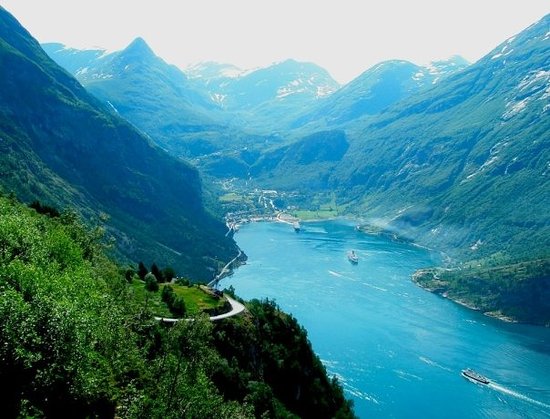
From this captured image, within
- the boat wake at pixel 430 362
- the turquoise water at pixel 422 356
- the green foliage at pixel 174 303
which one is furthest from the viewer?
the boat wake at pixel 430 362

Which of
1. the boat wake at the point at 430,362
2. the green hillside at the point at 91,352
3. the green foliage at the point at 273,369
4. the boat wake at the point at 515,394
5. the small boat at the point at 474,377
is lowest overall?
the green hillside at the point at 91,352

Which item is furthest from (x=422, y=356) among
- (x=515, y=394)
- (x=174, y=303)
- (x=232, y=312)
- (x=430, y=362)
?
(x=174, y=303)

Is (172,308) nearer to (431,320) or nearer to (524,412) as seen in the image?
(524,412)

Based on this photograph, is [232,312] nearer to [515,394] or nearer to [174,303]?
[174,303]

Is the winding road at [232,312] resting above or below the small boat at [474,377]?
below

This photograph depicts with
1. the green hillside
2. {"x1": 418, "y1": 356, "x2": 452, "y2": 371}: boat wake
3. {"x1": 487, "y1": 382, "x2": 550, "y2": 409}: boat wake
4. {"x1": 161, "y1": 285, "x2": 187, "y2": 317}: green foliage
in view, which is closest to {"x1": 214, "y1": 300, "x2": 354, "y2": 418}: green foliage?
the green hillside

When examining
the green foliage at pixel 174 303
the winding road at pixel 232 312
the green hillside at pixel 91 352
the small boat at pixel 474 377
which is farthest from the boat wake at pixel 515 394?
the green foliage at pixel 174 303

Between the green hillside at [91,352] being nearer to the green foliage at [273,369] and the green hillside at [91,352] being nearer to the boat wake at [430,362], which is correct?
the green foliage at [273,369]

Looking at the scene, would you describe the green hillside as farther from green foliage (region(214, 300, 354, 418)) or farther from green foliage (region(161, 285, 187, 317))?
green foliage (region(161, 285, 187, 317))

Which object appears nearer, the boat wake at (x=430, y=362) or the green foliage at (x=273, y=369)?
the green foliage at (x=273, y=369)
